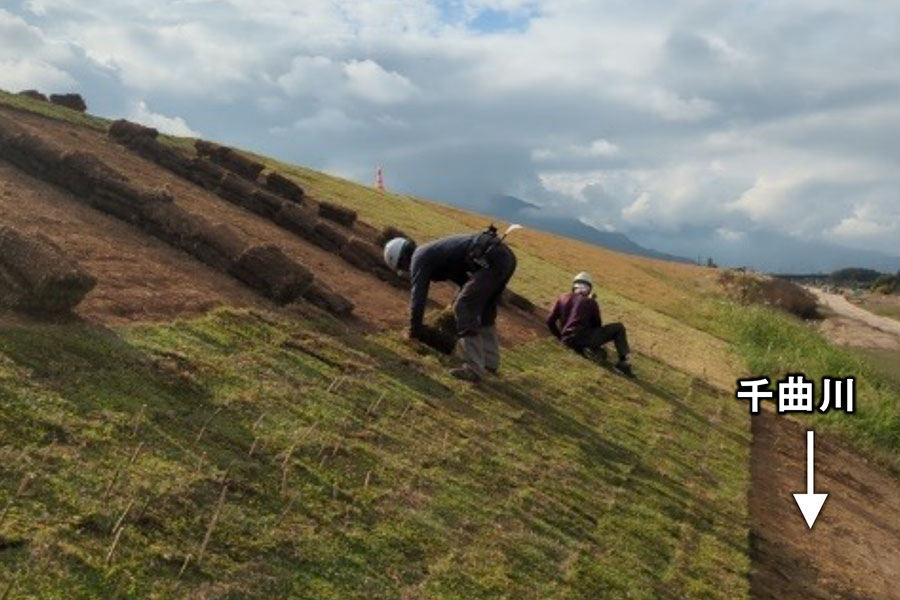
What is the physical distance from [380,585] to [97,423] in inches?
86.9

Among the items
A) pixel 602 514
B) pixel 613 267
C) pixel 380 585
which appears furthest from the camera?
pixel 613 267

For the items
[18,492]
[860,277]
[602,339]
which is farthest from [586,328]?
[860,277]

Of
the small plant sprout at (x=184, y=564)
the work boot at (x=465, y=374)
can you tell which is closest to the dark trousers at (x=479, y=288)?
the work boot at (x=465, y=374)

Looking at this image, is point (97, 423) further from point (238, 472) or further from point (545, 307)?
point (545, 307)

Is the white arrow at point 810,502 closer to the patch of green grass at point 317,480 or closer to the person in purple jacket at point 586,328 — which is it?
the patch of green grass at point 317,480

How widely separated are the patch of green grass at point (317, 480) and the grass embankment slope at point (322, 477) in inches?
0.8

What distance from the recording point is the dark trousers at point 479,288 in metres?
11.0

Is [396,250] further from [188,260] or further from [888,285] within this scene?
[888,285]

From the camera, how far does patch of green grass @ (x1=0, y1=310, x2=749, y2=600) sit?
5184 millimetres

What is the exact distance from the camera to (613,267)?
134 feet

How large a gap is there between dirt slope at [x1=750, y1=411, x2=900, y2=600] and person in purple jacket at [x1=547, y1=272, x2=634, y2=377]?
245 cm

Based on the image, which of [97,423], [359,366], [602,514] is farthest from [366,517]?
[359,366]

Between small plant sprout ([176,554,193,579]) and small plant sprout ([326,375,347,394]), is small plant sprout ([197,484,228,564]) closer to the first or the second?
small plant sprout ([176,554,193,579])

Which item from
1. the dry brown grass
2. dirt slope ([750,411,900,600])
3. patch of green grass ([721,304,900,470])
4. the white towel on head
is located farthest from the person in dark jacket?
the dry brown grass
